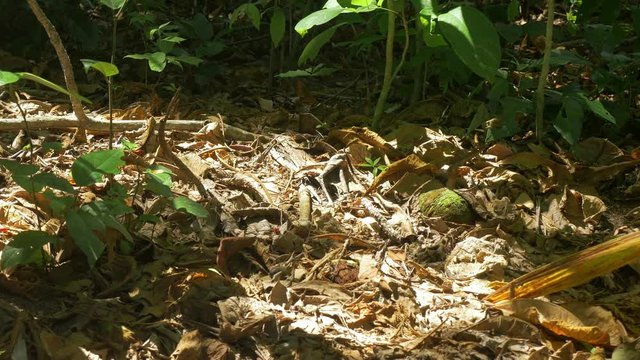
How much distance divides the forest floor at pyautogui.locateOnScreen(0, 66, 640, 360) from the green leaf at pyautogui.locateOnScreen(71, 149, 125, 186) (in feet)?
0.68

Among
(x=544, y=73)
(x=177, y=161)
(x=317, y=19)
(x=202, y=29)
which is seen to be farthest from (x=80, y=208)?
(x=544, y=73)

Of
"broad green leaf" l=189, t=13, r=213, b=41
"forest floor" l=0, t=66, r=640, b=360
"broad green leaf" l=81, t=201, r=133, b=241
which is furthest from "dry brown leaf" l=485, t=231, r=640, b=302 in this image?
"broad green leaf" l=189, t=13, r=213, b=41

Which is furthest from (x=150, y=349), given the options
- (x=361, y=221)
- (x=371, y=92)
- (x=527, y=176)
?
(x=371, y=92)

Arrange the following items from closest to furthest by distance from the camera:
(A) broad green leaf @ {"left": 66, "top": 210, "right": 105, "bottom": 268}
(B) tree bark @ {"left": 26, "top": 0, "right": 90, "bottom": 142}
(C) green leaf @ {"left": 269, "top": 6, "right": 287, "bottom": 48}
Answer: (A) broad green leaf @ {"left": 66, "top": 210, "right": 105, "bottom": 268}, (B) tree bark @ {"left": 26, "top": 0, "right": 90, "bottom": 142}, (C) green leaf @ {"left": 269, "top": 6, "right": 287, "bottom": 48}

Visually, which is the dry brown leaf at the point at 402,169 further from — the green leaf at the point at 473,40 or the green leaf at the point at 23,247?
the green leaf at the point at 23,247

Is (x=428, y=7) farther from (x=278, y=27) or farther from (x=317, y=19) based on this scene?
(x=278, y=27)

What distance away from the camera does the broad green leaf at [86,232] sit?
6.81 ft

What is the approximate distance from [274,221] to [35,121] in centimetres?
104

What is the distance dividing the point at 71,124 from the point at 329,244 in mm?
1138

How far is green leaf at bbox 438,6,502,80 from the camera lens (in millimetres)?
2855

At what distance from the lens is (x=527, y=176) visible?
3209mm

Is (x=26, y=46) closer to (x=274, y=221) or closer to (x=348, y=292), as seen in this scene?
(x=274, y=221)

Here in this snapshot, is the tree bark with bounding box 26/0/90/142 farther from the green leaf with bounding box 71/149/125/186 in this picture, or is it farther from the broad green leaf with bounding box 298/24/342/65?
the broad green leaf with bounding box 298/24/342/65

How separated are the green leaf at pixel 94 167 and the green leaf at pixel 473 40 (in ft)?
4.08
